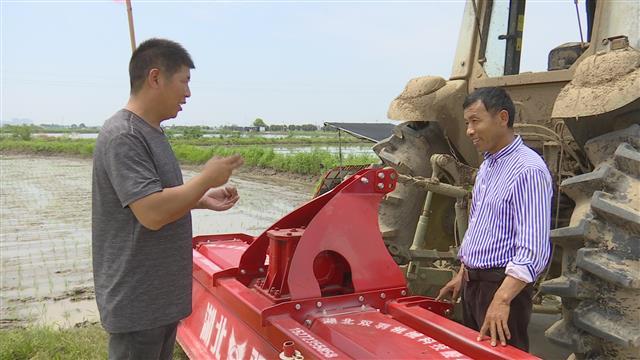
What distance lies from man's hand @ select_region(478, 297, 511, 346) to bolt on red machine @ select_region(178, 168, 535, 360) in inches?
1.7

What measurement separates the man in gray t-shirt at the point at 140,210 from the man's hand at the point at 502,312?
36.1 inches

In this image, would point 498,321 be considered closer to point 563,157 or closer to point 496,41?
point 563,157

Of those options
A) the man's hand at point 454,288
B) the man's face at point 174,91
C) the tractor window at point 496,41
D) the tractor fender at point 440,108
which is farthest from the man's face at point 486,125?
the tractor window at point 496,41

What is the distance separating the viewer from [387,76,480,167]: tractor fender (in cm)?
342

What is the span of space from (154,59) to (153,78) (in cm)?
6

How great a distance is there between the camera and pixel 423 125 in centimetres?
357

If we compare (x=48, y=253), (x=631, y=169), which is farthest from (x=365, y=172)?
(x=48, y=253)

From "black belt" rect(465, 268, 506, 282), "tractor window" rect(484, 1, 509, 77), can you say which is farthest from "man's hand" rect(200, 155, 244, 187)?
"tractor window" rect(484, 1, 509, 77)

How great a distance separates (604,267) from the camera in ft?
6.31

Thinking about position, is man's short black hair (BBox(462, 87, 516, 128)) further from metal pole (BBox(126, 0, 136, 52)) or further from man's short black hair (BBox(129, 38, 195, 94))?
metal pole (BBox(126, 0, 136, 52))

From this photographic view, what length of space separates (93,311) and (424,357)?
10.6 ft

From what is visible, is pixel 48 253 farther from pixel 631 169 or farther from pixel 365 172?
pixel 631 169

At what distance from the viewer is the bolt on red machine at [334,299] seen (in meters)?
1.86

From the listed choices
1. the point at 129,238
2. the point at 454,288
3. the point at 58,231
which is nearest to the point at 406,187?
the point at 454,288
